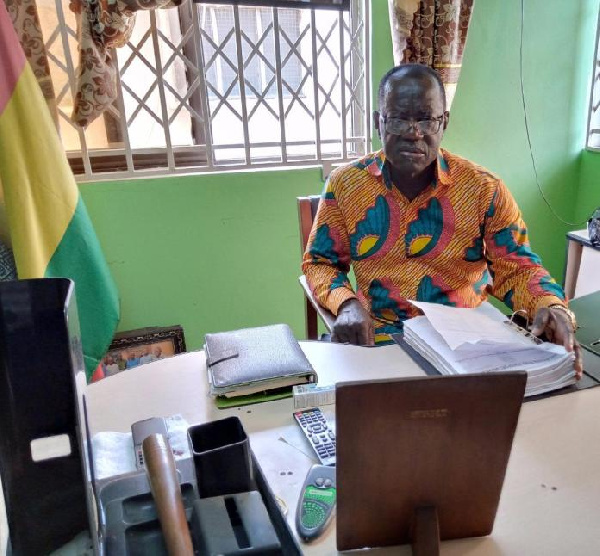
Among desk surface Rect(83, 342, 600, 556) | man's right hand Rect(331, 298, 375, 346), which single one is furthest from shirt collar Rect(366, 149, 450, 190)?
desk surface Rect(83, 342, 600, 556)

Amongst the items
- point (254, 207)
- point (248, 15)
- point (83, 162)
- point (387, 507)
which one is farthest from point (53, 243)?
point (387, 507)

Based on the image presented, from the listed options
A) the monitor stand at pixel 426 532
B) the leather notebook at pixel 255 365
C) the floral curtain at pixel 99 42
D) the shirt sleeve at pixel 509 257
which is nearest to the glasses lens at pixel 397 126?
the shirt sleeve at pixel 509 257

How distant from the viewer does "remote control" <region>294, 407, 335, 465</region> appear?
2.41ft

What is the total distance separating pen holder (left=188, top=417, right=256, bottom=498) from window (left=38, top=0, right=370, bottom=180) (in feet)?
4.70

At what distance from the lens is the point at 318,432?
78cm

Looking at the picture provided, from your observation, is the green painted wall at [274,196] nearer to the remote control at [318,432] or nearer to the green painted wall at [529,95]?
the green painted wall at [529,95]

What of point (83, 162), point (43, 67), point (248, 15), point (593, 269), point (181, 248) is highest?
point (248, 15)

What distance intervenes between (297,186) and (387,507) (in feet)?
5.21

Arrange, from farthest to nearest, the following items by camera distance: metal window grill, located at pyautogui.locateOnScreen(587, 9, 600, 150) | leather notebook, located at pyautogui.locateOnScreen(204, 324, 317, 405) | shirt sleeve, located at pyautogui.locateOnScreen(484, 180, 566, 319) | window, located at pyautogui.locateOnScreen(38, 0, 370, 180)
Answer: metal window grill, located at pyautogui.locateOnScreen(587, 9, 600, 150)
window, located at pyautogui.locateOnScreen(38, 0, 370, 180)
shirt sleeve, located at pyautogui.locateOnScreen(484, 180, 566, 319)
leather notebook, located at pyautogui.locateOnScreen(204, 324, 317, 405)

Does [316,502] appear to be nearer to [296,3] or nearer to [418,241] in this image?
[418,241]

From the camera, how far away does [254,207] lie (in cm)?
201

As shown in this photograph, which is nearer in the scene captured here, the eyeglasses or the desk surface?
the desk surface

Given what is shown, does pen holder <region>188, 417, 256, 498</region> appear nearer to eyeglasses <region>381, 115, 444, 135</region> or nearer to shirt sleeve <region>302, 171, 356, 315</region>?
shirt sleeve <region>302, 171, 356, 315</region>

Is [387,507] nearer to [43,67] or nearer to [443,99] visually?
[443,99]
